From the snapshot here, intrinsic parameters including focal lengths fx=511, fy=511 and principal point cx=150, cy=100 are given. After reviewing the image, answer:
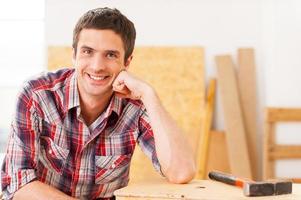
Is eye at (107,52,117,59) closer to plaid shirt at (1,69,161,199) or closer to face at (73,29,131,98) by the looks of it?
face at (73,29,131,98)

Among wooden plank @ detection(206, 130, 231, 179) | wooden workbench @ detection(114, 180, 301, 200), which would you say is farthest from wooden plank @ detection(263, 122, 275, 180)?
wooden workbench @ detection(114, 180, 301, 200)

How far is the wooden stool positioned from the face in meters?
2.53

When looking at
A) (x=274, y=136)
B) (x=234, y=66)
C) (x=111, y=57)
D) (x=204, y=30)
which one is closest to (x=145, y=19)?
(x=204, y=30)

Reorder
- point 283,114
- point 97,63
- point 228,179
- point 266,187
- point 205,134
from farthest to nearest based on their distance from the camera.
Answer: point 205,134 → point 283,114 → point 97,63 → point 228,179 → point 266,187

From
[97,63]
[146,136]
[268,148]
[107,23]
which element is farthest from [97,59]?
[268,148]

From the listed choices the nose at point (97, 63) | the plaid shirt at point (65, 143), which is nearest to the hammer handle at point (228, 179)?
the plaid shirt at point (65, 143)

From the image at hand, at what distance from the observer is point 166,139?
1795 mm

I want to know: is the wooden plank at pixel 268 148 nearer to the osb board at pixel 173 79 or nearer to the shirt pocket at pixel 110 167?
the osb board at pixel 173 79

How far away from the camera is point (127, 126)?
1.85 metres

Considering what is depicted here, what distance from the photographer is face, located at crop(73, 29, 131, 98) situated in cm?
176

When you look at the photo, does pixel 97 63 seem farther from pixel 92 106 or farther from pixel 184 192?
pixel 184 192

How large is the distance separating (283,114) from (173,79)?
3.09 ft

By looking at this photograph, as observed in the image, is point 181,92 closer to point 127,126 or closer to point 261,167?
point 261,167

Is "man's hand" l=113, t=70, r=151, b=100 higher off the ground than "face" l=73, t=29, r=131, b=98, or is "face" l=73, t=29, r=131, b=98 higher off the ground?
"face" l=73, t=29, r=131, b=98
